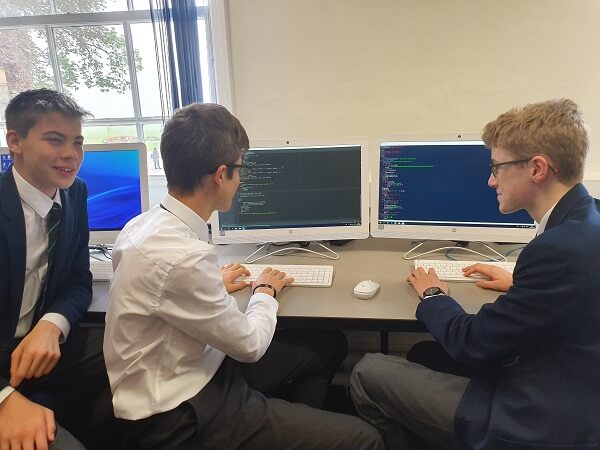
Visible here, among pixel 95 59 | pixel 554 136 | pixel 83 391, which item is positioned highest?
pixel 95 59

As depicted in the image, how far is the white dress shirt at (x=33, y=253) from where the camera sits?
1.27 metres

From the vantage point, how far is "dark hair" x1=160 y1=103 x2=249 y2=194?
105 cm

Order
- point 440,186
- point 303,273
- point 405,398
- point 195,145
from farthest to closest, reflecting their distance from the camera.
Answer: point 440,186 → point 303,273 → point 405,398 → point 195,145

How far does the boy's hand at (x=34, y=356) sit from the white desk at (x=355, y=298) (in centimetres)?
18

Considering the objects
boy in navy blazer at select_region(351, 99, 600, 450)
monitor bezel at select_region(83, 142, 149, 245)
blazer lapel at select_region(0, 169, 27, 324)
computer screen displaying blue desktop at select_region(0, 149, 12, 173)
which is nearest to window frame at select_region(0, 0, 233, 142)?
monitor bezel at select_region(83, 142, 149, 245)

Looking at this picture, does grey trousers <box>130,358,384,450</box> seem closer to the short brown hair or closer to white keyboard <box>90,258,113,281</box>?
white keyboard <box>90,258,113,281</box>

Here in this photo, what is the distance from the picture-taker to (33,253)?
50.9 inches

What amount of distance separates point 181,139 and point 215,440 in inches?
30.9

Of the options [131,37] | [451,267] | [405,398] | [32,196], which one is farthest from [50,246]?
[131,37]

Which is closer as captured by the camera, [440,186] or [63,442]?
[63,442]

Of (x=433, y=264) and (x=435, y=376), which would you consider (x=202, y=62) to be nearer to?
(x=433, y=264)

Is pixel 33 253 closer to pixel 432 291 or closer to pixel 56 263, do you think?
pixel 56 263

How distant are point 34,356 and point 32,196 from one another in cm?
49

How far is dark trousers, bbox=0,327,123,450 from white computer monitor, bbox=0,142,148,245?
485 mm
